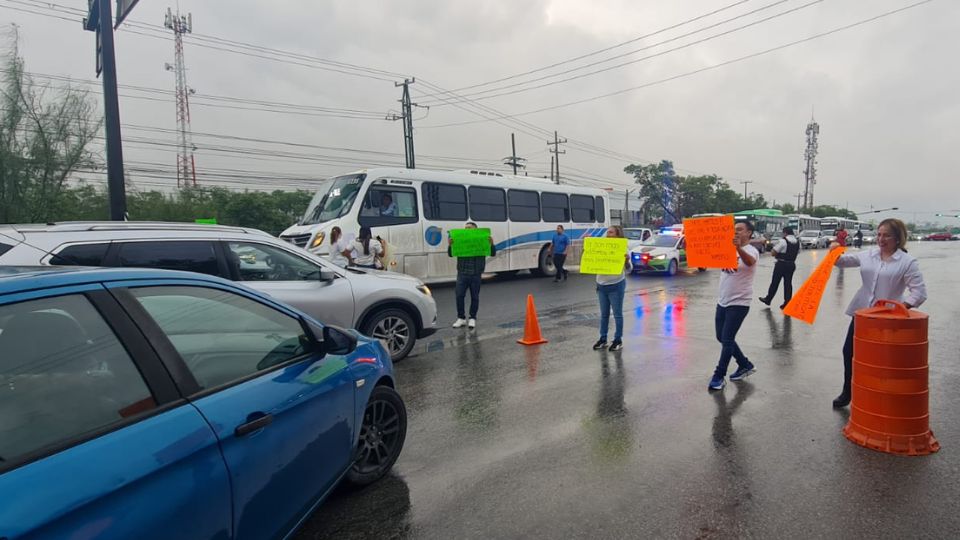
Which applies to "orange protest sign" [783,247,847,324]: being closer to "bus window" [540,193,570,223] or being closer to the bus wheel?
the bus wheel

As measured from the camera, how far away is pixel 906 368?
3.61 meters

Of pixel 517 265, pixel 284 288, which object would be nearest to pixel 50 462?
pixel 284 288

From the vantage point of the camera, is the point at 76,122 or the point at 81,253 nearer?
the point at 81,253

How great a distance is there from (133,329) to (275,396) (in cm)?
62

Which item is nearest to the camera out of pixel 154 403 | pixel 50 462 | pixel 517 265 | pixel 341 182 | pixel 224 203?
pixel 50 462

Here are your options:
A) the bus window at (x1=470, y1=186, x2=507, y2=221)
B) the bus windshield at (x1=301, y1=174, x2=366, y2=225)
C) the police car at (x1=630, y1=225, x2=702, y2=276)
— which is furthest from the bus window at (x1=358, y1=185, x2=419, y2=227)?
the police car at (x1=630, y1=225, x2=702, y2=276)

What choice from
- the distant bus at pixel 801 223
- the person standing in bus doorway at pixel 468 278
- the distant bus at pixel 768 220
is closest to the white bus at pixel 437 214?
the person standing in bus doorway at pixel 468 278

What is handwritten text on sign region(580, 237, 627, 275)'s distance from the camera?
22.1 ft

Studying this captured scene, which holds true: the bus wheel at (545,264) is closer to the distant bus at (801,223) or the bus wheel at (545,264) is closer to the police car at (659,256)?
the police car at (659,256)

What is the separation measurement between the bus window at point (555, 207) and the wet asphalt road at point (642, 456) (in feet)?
38.7

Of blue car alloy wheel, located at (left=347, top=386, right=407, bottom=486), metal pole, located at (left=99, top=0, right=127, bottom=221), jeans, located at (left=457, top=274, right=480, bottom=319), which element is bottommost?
blue car alloy wheel, located at (left=347, top=386, right=407, bottom=486)

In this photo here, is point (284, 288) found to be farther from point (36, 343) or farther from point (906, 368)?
point (906, 368)

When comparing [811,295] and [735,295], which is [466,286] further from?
[811,295]

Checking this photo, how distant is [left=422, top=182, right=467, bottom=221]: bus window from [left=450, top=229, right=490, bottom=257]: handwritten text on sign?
6545mm
